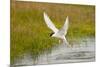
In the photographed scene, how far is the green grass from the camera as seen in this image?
2023 mm

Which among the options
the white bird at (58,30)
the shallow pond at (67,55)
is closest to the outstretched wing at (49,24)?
the white bird at (58,30)

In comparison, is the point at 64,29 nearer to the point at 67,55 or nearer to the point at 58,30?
the point at 58,30

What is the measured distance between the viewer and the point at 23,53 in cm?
204

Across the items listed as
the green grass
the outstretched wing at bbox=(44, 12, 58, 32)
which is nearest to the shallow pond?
the green grass

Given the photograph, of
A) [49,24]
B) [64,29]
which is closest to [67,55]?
[64,29]

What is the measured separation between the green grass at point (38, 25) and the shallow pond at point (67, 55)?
5cm

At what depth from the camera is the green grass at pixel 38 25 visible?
6.64 ft

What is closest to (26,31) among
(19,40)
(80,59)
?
(19,40)

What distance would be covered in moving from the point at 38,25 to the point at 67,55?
17.7 inches

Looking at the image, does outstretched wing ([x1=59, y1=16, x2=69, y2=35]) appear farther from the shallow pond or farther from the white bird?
the shallow pond
